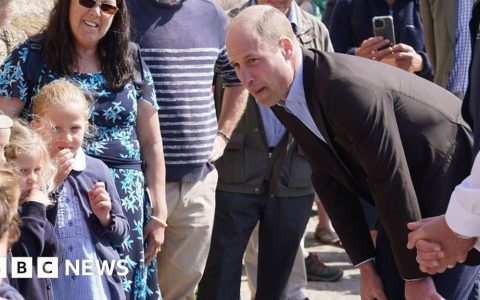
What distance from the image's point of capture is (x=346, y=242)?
3916mm

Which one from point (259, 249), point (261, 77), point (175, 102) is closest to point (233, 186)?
point (259, 249)

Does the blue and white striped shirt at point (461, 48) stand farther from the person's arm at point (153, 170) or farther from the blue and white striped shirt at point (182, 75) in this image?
the person's arm at point (153, 170)

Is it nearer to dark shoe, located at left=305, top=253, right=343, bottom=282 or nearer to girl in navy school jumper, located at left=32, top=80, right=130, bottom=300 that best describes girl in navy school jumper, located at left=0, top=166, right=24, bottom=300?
girl in navy school jumper, located at left=32, top=80, right=130, bottom=300

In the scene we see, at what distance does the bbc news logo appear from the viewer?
129 inches

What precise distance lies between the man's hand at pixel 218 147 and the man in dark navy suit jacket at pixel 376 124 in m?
0.85

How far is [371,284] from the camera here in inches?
151

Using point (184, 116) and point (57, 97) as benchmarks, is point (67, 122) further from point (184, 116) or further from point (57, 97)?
point (184, 116)

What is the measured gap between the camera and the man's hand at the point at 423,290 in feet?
11.7

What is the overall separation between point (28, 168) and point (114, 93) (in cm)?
66

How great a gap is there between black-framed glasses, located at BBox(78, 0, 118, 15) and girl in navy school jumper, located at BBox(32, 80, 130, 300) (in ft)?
1.24

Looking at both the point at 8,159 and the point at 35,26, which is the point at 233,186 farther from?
the point at 8,159

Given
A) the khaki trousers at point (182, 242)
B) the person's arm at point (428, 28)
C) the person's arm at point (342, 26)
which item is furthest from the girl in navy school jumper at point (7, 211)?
the person's arm at point (428, 28)

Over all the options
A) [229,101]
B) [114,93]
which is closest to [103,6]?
[114,93]

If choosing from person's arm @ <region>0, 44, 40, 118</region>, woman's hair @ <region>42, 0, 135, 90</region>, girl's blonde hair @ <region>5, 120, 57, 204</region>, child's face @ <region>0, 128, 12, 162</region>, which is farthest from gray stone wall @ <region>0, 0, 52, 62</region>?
child's face @ <region>0, 128, 12, 162</region>
